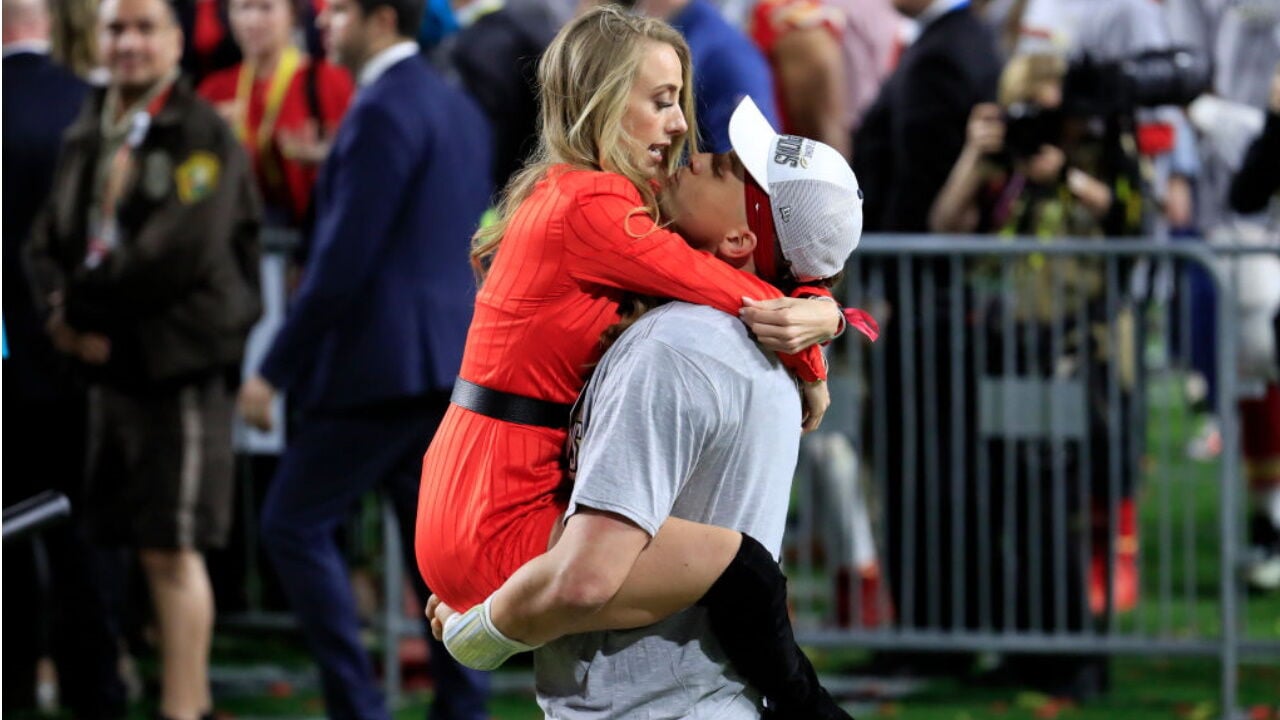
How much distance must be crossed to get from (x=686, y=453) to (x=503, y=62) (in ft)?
15.4

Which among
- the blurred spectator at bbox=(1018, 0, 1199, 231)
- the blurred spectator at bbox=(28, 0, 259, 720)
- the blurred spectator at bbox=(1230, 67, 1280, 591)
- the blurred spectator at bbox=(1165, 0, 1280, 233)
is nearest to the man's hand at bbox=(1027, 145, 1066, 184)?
the blurred spectator at bbox=(1230, 67, 1280, 591)

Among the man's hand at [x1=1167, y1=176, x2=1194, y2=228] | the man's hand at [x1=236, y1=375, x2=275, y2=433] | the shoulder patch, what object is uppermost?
the shoulder patch

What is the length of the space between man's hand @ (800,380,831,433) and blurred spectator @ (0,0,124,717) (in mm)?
3518

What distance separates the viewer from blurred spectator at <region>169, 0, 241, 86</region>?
8.49 metres

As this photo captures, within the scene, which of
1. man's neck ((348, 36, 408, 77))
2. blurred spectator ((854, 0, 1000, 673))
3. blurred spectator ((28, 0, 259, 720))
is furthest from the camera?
blurred spectator ((854, 0, 1000, 673))

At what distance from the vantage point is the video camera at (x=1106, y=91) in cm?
621

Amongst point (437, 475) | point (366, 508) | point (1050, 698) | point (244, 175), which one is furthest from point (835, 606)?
point (437, 475)

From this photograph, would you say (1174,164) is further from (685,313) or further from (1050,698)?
(685,313)

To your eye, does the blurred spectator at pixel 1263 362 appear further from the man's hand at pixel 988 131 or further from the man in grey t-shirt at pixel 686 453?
the man in grey t-shirt at pixel 686 453

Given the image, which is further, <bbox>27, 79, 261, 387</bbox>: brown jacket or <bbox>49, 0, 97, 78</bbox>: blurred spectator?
<bbox>49, 0, 97, 78</bbox>: blurred spectator

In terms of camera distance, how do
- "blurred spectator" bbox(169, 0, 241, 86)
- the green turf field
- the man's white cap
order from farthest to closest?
"blurred spectator" bbox(169, 0, 241, 86) < the green turf field < the man's white cap

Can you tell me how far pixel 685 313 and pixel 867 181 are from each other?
4.39 meters

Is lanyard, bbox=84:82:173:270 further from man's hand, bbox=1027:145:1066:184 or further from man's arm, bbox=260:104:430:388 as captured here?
man's hand, bbox=1027:145:1066:184

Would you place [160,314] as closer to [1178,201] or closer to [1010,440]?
[1010,440]
